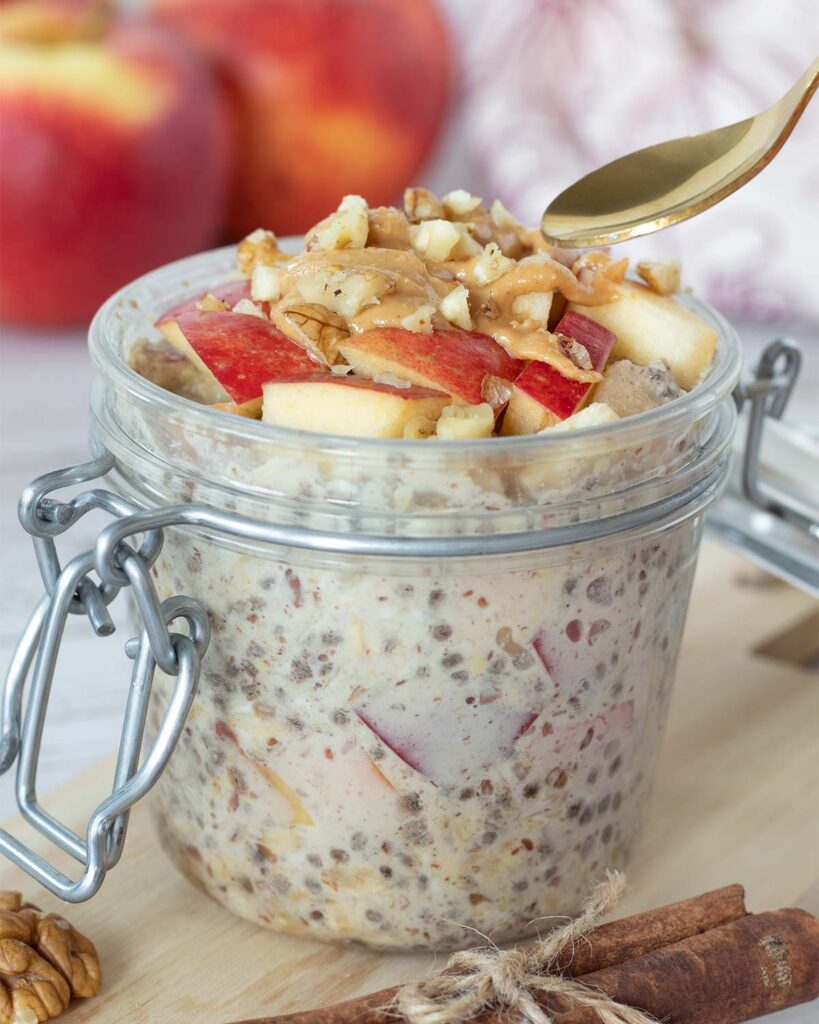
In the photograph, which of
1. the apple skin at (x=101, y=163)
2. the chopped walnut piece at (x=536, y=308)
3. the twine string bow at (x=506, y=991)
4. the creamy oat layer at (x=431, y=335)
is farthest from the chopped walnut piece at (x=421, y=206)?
the apple skin at (x=101, y=163)

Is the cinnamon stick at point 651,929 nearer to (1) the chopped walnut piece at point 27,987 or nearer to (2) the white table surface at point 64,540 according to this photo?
(2) the white table surface at point 64,540

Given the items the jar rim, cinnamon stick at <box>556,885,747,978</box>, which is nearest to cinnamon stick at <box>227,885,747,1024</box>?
cinnamon stick at <box>556,885,747,978</box>

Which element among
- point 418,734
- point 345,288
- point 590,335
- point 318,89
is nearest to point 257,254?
point 345,288

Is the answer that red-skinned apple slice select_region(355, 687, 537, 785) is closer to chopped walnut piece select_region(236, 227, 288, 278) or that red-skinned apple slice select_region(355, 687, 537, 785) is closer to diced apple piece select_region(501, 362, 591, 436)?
diced apple piece select_region(501, 362, 591, 436)

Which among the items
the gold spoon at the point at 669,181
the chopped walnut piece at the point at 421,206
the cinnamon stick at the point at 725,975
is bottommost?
the cinnamon stick at the point at 725,975

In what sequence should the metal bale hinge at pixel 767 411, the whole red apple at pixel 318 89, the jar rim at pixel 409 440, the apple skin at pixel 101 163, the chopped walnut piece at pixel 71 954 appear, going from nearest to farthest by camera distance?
the jar rim at pixel 409 440, the chopped walnut piece at pixel 71 954, the metal bale hinge at pixel 767 411, the apple skin at pixel 101 163, the whole red apple at pixel 318 89

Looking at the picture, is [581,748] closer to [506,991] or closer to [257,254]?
[506,991]
